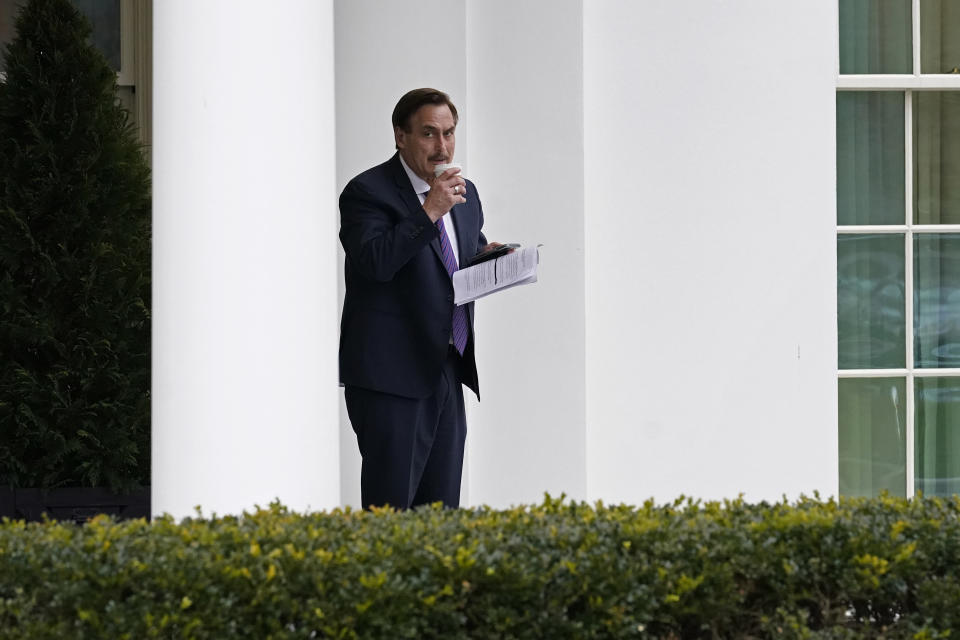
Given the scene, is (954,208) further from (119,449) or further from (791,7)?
(119,449)

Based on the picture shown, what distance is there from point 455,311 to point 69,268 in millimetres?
3016

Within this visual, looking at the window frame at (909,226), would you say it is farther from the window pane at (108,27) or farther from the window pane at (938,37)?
the window pane at (108,27)

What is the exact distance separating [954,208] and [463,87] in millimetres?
2623

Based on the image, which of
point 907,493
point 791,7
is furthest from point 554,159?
point 907,493

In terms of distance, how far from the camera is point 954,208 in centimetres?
593

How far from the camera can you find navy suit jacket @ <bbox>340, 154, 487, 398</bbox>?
401 cm

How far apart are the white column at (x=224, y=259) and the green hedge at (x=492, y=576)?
0.57 metres

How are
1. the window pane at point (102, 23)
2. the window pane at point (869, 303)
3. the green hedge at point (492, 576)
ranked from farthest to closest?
1. the window pane at point (102, 23)
2. the window pane at point (869, 303)
3. the green hedge at point (492, 576)

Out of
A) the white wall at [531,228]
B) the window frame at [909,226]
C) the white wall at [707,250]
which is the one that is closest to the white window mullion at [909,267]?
the window frame at [909,226]

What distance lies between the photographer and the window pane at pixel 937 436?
5941 mm

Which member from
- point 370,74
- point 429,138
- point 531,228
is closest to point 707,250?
point 531,228

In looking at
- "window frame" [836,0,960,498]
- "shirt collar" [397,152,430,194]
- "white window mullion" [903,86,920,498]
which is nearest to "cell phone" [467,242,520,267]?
"shirt collar" [397,152,430,194]

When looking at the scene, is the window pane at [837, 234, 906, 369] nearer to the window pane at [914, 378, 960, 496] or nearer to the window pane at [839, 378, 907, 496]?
the window pane at [839, 378, 907, 496]

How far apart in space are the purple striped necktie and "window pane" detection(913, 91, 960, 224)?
2.94 metres
